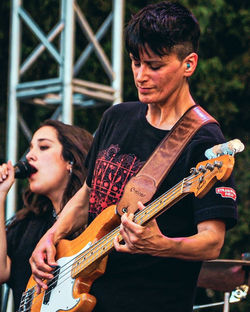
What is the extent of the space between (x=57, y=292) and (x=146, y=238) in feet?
2.01

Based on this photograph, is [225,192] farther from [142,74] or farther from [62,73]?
[62,73]

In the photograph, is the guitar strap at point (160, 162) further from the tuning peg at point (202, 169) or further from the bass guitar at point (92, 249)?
the tuning peg at point (202, 169)

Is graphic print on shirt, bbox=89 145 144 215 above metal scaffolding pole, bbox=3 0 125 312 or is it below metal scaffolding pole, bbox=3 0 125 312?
below

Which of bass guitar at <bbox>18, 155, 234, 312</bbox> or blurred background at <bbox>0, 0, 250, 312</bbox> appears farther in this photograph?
blurred background at <bbox>0, 0, 250, 312</bbox>

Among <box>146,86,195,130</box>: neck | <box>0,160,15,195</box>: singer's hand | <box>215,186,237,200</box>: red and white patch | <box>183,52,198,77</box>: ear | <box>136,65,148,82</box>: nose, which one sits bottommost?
<box>215,186,237,200</box>: red and white patch

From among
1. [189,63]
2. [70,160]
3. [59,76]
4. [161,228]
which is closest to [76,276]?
[161,228]

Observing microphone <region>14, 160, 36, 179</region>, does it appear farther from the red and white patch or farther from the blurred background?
the blurred background

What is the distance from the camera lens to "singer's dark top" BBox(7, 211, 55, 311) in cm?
369

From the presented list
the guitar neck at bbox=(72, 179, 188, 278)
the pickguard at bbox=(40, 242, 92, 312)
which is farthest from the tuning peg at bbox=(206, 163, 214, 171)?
the pickguard at bbox=(40, 242, 92, 312)

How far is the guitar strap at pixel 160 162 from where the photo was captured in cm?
238

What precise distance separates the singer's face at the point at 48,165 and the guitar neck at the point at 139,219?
1.37m

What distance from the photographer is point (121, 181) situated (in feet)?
8.27

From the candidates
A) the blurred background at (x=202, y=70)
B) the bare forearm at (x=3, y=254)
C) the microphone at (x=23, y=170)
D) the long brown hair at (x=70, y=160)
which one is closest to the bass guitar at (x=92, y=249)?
the bare forearm at (x=3, y=254)

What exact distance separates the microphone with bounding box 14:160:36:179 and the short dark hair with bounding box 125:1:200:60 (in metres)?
1.41
